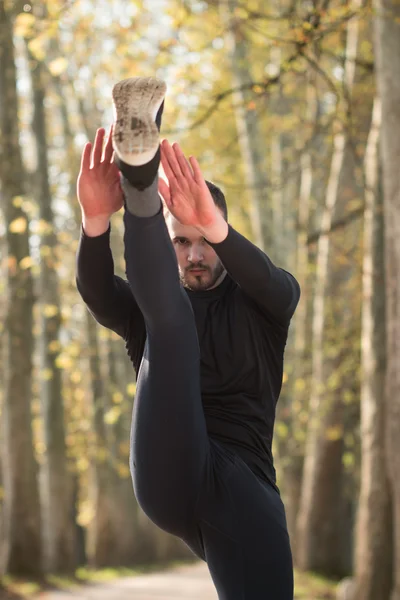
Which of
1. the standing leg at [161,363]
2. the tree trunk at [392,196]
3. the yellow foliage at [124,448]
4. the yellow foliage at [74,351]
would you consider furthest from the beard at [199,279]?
the yellow foliage at [124,448]

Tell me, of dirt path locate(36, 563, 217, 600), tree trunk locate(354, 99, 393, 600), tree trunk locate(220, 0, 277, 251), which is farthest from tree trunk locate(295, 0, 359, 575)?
tree trunk locate(354, 99, 393, 600)

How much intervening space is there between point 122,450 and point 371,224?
1128 centimetres

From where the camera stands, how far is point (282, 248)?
1945cm

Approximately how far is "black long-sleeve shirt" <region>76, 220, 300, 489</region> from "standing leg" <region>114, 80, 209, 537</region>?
0.27m

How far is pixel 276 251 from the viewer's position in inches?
656

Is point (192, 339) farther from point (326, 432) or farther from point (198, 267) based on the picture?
point (326, 432)

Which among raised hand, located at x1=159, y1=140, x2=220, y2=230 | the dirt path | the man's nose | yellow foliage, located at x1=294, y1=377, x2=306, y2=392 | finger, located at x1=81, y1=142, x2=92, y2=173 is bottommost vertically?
the dirt path

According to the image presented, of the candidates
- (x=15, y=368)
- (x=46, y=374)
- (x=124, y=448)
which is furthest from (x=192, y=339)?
(x=124, y=448)


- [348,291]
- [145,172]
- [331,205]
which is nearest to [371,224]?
[331,205]

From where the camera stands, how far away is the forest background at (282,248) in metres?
9.81

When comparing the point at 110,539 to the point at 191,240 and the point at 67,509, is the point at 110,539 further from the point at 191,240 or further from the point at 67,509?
the point at 191,240

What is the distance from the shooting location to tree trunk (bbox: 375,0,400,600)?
27.5 feet

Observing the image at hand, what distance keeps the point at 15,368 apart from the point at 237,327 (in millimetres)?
11284

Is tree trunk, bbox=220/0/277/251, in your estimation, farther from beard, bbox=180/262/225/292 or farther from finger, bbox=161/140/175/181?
finger, bbox=161/140/175/181
